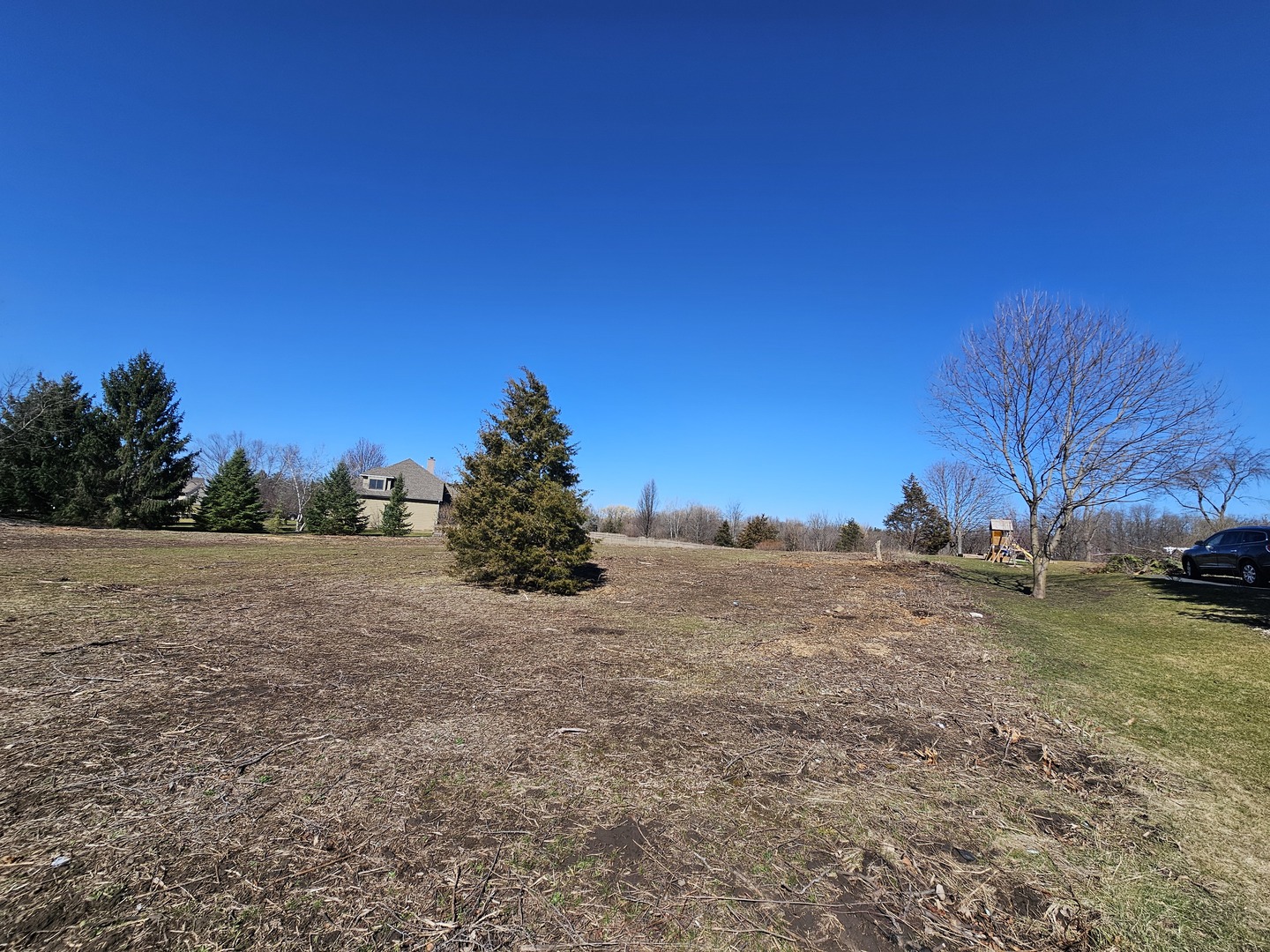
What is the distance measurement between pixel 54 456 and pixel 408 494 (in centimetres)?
2382

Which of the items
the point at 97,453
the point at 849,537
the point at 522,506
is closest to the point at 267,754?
the point at 522,506

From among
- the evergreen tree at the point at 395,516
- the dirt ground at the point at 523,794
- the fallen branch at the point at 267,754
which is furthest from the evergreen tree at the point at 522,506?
the evergreen tree at the point at 395,516

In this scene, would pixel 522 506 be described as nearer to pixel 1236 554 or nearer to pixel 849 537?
pixel 1236 554

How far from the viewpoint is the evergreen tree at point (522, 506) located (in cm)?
1065

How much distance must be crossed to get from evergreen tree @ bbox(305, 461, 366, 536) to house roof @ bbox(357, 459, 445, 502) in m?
10.5

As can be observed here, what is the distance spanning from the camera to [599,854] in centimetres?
266

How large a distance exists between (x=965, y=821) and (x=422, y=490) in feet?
164

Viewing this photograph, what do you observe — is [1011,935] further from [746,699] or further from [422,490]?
[422,490]

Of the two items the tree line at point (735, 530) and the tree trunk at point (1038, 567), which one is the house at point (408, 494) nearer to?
the tree line at point (735, 530)

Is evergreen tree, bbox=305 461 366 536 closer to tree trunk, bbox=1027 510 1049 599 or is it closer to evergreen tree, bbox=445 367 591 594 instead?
evergreen tree, bbox=445 367 591 594

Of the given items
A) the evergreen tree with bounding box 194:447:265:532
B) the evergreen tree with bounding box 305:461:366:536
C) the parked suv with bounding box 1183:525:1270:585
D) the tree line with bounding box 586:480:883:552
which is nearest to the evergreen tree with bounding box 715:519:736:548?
the tree line with bounding box 586:480:883:552

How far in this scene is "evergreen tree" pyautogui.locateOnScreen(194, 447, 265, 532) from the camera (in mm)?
29062

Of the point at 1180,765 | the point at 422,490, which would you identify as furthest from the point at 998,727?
the point at 422,490

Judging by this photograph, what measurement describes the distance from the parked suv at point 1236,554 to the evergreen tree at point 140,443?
4026cm
